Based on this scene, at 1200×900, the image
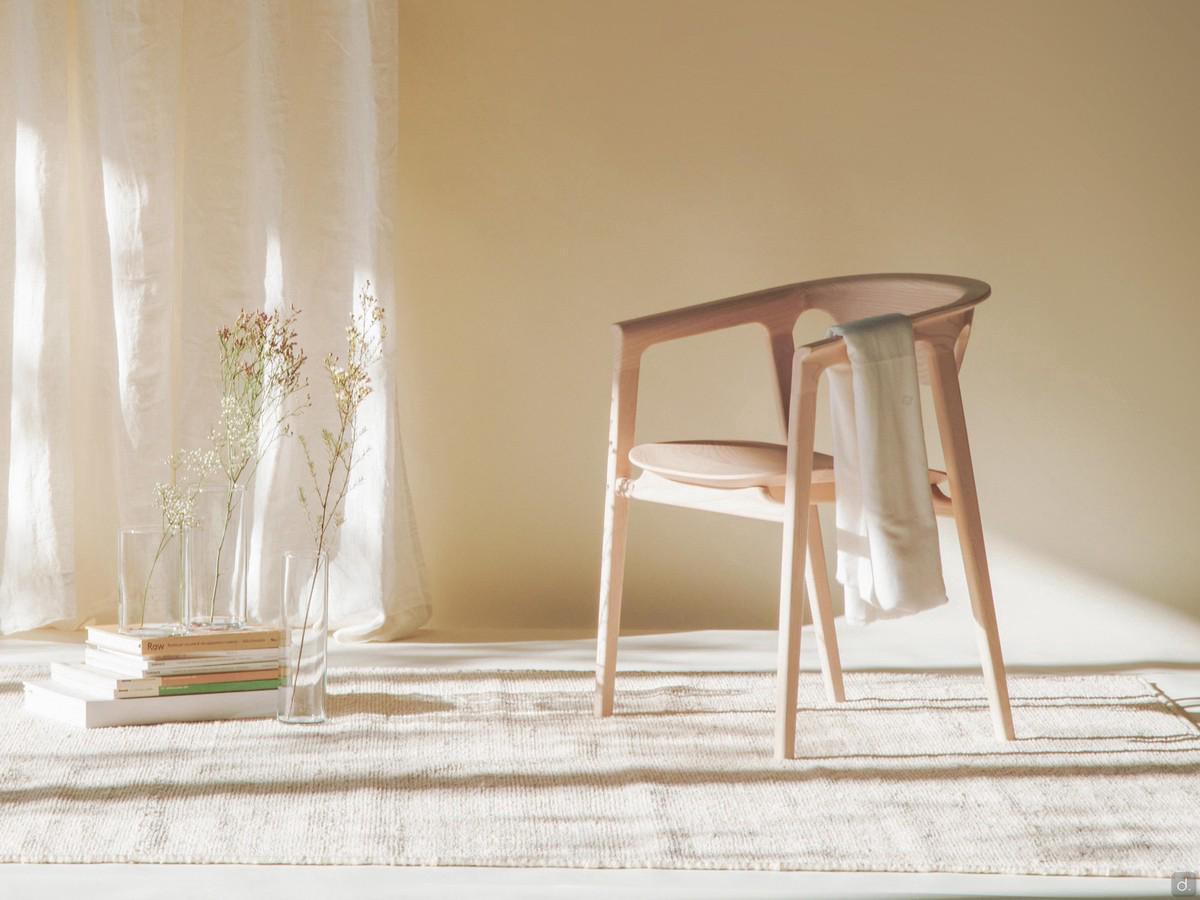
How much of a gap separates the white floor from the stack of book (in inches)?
21.6

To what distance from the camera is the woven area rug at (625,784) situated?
5.26 feet

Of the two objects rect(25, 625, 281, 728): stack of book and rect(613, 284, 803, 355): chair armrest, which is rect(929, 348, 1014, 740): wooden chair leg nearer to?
rect(613, 284, 803, 355): chair armrest

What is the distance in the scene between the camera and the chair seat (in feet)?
6.87

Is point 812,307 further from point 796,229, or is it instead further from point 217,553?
point 217,553

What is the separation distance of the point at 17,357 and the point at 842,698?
187 centimetres

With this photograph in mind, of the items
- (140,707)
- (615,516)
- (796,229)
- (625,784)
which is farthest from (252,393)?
(796,229)

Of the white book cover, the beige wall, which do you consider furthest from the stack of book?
the beige wall

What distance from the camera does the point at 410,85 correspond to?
3229mm

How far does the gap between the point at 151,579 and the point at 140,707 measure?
8.0 inches

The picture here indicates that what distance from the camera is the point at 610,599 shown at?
2.28 metres

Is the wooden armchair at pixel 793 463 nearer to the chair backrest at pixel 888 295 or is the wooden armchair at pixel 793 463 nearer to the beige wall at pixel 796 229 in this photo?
the chair backrest at pixel 888 295

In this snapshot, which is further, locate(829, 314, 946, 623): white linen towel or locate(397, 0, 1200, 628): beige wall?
locate(397, 0, 1200, 628): beige wall

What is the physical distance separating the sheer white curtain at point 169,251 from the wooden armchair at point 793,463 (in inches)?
35.6

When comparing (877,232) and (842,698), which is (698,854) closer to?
(842,698)
